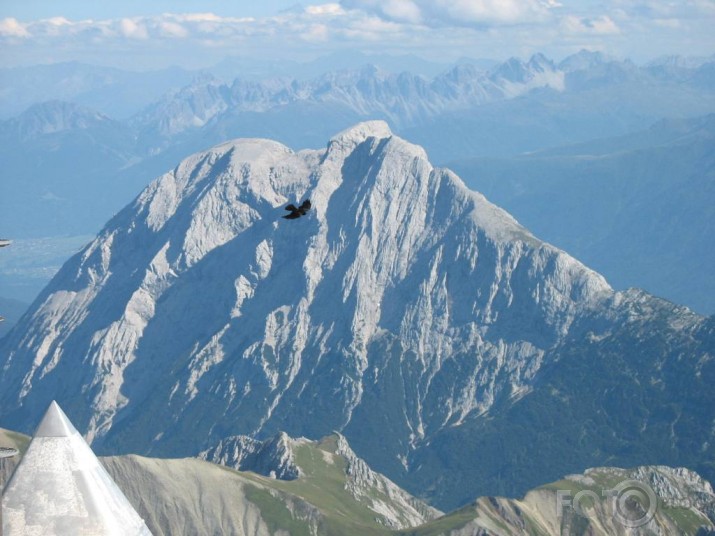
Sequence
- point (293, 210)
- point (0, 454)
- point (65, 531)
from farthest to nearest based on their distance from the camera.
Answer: point (293, 210) < point (65, 531) < point (0, 454)

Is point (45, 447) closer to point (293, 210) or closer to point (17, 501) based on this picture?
point (17, 501)

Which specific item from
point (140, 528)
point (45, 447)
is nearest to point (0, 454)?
point (45, 447)

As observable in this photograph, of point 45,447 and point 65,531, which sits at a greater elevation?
point 45,447

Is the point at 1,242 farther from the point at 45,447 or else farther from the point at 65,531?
the point at 65,531

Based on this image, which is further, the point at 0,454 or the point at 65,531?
the point at 65,531

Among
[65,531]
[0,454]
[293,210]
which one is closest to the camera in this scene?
[0,454]

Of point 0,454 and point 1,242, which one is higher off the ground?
point 1,242

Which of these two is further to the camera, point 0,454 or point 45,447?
point 45,447

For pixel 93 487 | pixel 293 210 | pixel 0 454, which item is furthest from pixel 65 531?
pixel 293 210

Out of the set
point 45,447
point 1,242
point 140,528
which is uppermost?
point 1,242
